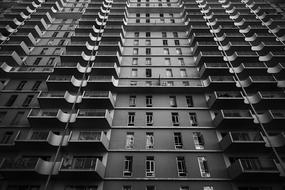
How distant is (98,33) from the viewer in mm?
41031

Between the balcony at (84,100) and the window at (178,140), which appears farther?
the balcony at (84,100)

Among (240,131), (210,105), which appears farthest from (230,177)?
(210,105)

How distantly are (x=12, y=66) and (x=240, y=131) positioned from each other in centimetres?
3385

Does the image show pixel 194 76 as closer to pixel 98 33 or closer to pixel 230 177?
pixel 230 177

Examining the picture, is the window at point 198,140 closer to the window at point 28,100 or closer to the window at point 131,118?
the window at point 131,118

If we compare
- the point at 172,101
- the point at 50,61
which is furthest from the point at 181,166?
the point at 50,61

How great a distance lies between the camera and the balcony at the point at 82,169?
65.9 ft

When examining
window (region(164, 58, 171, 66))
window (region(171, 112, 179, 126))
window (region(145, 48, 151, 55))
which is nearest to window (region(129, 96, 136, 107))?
window (region(171, 112, 179, 126))

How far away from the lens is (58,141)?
23188mm

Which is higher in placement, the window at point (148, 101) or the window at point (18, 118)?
the window at point (148, 101)

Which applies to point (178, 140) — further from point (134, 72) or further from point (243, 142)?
point (134, 72)

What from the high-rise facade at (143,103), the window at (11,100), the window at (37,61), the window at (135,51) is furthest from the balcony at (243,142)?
the window at (37,61)

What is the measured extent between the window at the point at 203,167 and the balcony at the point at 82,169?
10123 millimetres

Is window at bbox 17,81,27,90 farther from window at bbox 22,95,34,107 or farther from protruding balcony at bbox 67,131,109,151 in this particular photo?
protruding balcony at bbox 67,131,109,151
